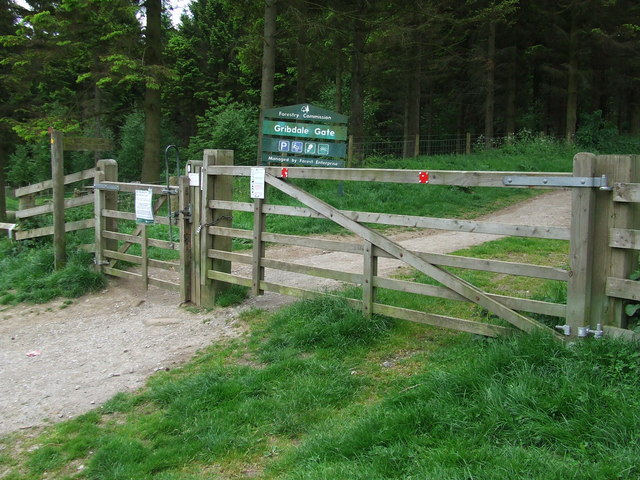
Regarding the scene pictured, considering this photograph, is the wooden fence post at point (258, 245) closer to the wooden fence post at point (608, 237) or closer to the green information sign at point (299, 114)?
the wooden fence post at point (608, 237)

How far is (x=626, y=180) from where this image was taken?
428 cm

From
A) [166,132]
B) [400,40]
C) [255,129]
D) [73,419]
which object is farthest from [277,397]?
[166,132]

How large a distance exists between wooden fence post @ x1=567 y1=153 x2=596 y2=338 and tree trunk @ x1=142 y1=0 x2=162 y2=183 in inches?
670

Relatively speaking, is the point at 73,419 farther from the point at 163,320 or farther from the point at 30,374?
the point at 163,320

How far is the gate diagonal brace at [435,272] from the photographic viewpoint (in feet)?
15.8

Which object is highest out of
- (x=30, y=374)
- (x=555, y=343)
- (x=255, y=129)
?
(x=255, y=129)

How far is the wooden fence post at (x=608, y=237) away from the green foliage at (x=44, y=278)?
749cm

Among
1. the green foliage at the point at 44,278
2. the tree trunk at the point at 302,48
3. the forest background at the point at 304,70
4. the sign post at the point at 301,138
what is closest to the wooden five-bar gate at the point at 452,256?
the green foliage at the point at 44,278

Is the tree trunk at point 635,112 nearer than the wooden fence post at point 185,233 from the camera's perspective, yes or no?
No

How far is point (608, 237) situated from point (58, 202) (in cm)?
877

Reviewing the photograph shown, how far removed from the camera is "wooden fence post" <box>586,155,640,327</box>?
4.30m

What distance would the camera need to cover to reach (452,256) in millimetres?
5164

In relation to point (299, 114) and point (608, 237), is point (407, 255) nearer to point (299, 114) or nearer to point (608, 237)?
point (608, 237)

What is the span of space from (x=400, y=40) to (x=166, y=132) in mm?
20537
